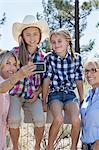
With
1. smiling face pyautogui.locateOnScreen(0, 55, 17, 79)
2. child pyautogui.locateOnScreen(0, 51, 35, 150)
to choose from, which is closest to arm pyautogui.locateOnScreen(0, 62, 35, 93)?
child pyautogui.locateOnScreen(0, 51, 35, 150)

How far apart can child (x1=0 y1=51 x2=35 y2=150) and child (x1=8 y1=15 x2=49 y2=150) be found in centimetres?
62

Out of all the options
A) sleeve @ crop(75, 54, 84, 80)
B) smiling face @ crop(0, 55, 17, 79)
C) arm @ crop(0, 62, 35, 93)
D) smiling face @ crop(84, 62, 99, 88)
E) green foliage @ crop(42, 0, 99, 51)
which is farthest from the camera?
green foliage @ crop(42, 0, 99, 51)

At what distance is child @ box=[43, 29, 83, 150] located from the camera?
3.88 meters

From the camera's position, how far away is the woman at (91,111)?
3.47 metres

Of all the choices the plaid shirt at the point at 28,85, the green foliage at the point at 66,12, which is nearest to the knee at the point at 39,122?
the plaid shirt at the point at 28,85

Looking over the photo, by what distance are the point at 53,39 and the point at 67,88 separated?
1.67 feet

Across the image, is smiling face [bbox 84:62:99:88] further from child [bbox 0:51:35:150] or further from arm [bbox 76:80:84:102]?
child [bbox 0:51:35:150]

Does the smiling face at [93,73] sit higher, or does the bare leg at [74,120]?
the smiling face at [93,73]

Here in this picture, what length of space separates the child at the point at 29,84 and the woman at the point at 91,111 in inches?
19.1

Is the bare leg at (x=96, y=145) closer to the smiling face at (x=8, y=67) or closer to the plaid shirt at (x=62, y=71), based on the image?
the plaid shirt at (x=62, y=71)

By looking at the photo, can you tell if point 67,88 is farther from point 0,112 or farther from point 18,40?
point 0,112

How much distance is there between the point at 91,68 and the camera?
3580mm

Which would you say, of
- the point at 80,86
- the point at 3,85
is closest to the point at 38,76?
the point at 80,86

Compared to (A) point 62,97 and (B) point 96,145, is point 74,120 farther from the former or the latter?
(B) point 96,145
